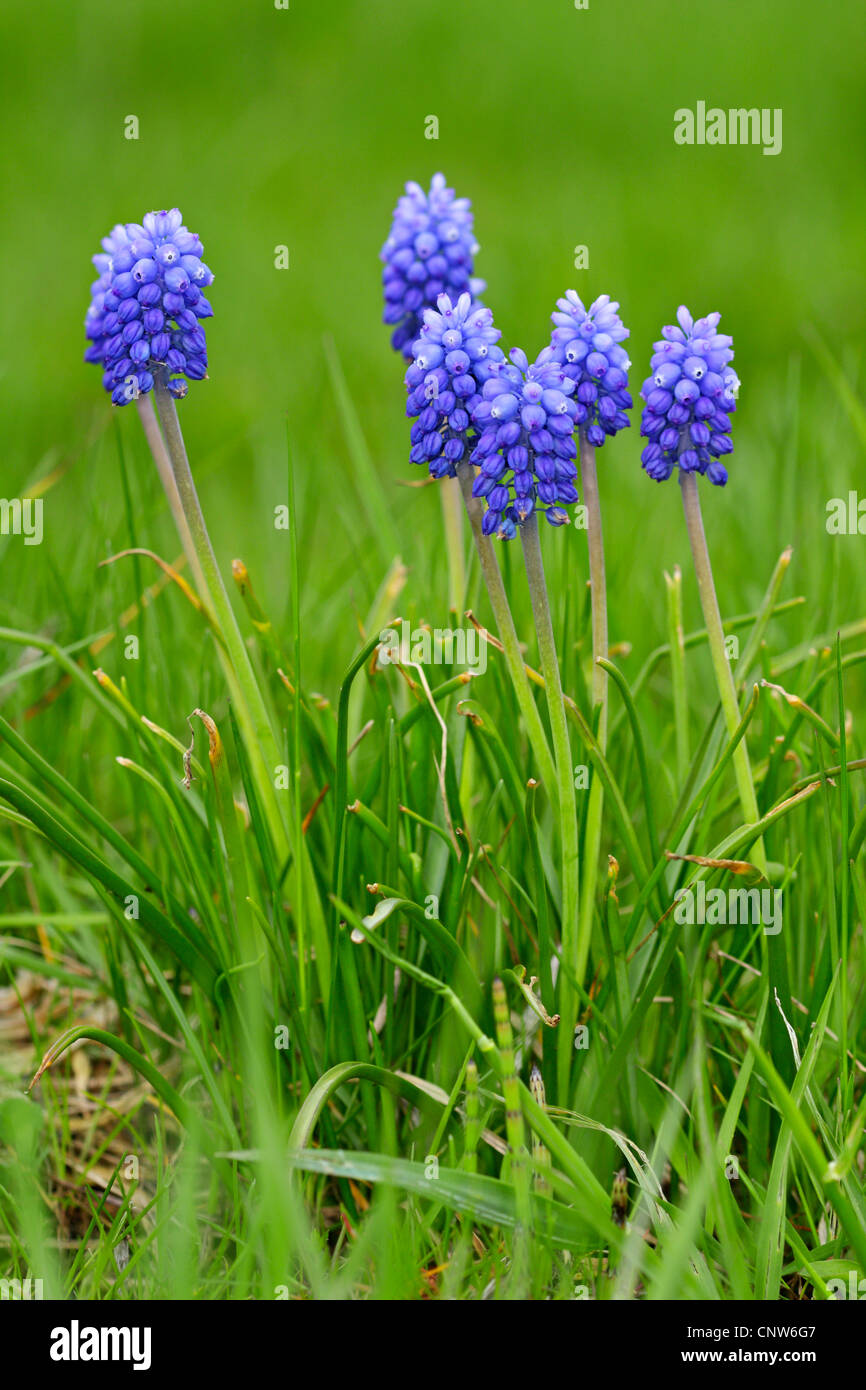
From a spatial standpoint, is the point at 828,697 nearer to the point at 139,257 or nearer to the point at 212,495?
the point at 139,257

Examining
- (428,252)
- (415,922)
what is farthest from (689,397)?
(415,922)

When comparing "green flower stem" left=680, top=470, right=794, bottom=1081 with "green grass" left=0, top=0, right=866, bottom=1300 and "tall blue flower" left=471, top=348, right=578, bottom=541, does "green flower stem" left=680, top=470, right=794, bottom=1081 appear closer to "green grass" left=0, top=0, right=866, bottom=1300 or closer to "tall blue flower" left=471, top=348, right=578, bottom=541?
"green grass" left=0, top=0, right=866, bottom=1300

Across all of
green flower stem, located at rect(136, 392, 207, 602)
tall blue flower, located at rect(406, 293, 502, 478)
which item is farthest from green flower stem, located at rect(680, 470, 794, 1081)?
green flower stem, located at rect(136, 392, 207, 602)

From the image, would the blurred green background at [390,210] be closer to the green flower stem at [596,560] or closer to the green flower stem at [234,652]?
the green flower stem at [234,652]

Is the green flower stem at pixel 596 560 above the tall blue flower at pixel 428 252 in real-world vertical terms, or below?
below

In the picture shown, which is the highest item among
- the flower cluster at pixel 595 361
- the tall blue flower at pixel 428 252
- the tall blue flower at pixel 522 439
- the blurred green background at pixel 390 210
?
the blurred green background at pixel 390 210

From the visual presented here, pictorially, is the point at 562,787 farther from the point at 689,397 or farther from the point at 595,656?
the point at 689,397

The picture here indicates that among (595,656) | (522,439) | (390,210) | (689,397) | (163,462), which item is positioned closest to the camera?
(522,439)

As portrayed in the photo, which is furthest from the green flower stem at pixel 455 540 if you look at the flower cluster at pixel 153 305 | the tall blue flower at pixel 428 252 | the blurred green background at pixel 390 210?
the blurred green background at pixel 390 210
